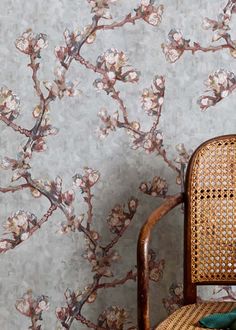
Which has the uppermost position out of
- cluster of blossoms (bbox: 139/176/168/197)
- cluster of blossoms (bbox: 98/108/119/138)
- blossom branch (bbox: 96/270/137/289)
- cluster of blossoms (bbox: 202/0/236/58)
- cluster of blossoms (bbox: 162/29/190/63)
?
cluster of blossoms (bbox: 202/0/236/58)

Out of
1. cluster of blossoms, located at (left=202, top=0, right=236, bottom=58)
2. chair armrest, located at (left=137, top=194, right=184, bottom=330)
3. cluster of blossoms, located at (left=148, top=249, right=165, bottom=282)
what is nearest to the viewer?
chair armrest, located at (left=137, top=194, right=184, bottom=330)

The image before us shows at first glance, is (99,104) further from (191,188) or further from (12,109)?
(191,188)

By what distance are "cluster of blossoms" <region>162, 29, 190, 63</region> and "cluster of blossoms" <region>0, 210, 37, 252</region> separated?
0.70 meters

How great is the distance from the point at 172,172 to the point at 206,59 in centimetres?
39

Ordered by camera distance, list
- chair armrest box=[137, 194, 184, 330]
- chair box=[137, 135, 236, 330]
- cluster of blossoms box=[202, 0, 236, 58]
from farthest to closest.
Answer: cluster of blossoms box=[202, 0, 236, 58]
chair box=[137, 135, 236, 330]
chair armrest box=[137, 194, 184, 330]

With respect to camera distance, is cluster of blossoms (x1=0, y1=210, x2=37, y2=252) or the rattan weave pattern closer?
the rattan weave pattern

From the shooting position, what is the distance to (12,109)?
2.46m

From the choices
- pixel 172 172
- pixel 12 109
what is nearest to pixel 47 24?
pixel 12 109

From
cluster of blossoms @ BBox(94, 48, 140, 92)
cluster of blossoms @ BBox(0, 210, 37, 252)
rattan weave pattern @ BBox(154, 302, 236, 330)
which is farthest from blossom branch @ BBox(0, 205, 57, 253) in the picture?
rattan weave pattern @ BBox(154, 302, 236, 330)

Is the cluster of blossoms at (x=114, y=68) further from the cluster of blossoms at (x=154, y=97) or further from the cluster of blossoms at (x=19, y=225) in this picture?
the cluster of blossoms at (x=19, y=225)

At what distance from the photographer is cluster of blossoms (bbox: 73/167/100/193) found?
8.15 ft

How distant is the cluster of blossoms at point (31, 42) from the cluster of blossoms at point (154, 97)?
0.37 meters

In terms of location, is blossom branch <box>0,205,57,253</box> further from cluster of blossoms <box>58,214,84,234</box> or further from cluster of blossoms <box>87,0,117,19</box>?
cluster of blossoms <box>87,0,117,19</box>

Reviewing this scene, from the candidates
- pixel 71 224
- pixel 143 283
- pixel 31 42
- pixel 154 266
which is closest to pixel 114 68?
pixel 31 42
